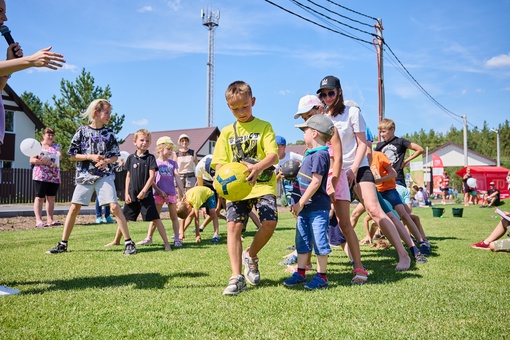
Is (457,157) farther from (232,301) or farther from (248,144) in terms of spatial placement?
(232,301)

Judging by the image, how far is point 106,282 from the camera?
172 inches

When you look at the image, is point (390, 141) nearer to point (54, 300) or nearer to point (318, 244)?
point (318, 244)

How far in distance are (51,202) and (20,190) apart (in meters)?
17.9

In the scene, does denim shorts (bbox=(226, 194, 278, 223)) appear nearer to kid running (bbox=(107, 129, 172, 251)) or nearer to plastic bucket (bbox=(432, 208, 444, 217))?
kid running (bbox=(107, 129, 172, 251))

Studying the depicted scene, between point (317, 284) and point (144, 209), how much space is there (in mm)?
4096

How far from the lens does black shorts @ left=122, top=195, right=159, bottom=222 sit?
7.27 meters

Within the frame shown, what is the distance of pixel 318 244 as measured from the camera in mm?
4238

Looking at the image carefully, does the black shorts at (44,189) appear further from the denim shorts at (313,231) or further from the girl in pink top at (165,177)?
the denim shorts at (313,231)

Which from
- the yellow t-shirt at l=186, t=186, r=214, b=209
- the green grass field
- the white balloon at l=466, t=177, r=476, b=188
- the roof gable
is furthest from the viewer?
the roof gable

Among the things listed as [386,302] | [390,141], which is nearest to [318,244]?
[386,302]

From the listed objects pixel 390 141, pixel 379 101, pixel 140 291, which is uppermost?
pixel 379 101

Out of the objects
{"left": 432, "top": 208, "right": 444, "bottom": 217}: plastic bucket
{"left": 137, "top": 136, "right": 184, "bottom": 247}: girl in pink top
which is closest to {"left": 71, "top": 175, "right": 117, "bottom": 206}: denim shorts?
{"left": 137, "top": 136, "right": 184, "bottom": 247}: girl in pink top

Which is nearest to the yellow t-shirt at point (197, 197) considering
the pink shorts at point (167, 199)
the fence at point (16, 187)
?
the pink shorts at point (167, 199)

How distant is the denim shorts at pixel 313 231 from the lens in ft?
Answer: 13.9
